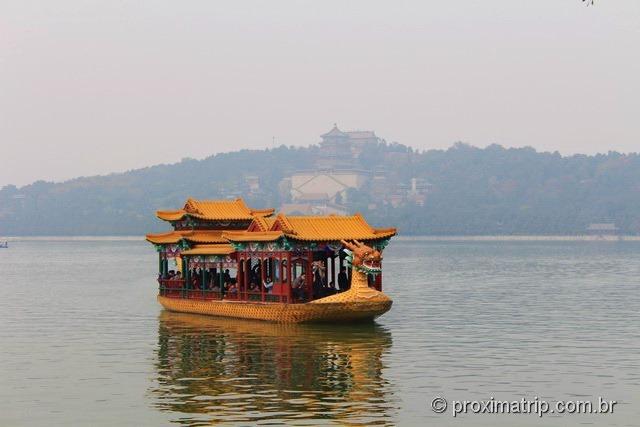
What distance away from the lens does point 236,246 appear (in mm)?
43562

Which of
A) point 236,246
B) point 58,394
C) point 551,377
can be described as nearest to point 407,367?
point 551,377

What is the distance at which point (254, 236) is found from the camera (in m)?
42.2

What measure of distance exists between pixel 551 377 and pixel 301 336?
10.8 meters

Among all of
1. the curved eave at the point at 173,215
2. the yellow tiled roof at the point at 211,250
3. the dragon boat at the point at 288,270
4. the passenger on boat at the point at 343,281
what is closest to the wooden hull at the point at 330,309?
the dragon boat at the point at 288,270

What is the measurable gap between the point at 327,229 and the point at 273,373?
1221 cm

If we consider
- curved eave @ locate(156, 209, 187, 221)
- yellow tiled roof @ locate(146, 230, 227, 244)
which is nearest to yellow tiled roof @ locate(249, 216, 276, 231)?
yellow tiled roof @ locate(146, 230, 227, 244)

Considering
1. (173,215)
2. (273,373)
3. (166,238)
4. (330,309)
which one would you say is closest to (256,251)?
(330,309)

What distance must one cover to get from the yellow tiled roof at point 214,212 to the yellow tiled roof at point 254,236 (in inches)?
190

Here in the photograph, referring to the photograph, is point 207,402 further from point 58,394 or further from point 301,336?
point 301,336

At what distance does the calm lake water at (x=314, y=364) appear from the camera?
25.4 metres

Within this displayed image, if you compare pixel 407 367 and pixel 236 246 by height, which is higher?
pixel 236 246

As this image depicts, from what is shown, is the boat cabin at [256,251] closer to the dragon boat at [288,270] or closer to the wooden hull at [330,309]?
the dragon boat at [288,270]

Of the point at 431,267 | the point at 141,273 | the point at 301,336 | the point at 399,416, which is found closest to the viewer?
the point at 399,416

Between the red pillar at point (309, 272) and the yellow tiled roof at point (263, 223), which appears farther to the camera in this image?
the yellow tiled roof at point (263, 223)
